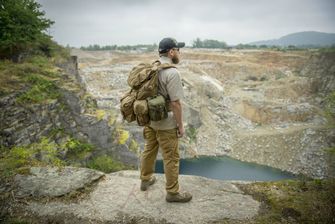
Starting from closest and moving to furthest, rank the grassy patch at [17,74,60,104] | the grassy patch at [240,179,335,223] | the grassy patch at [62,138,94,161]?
the grassy patch at [240,179,335,223] < the grassy patch at [17,74,60,104] < the grassy patch at [62,138,94,161]

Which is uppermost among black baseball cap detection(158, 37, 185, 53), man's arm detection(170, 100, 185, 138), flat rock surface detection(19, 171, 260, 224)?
black baseball cap detection(158, 37, 185, 53)

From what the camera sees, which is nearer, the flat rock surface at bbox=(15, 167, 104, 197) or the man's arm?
the man's arm

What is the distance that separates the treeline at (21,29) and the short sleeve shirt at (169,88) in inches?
439

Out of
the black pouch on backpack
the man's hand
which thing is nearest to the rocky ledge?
the man's hand

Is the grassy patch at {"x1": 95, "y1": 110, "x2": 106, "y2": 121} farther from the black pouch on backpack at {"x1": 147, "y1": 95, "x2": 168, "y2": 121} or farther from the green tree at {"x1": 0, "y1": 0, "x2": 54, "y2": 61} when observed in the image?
the black pouch on backpack at {"x1": 147, "y1": 95, "x2": 168, "y2": 121}

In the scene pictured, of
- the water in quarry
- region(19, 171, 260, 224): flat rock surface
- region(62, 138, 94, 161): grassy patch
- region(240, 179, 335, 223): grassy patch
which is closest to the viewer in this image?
region(240, 179, 335, 223): grassy patch

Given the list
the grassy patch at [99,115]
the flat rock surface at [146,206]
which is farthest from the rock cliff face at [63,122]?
the flat rock surface at [146,206]

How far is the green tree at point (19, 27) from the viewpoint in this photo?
12008 millimetres

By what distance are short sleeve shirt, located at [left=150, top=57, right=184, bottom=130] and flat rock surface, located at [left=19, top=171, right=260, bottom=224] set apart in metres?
1.03

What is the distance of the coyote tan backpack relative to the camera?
333cm

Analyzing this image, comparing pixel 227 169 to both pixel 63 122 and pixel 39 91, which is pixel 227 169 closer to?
pixel 63 122

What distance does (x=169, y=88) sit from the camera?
3.32m

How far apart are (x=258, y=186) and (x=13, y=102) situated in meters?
9.85

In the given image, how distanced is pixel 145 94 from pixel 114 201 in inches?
59.1
